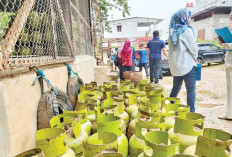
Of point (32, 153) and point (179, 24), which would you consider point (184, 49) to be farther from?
point (32, 153)

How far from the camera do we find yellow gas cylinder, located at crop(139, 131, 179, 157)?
1055mm

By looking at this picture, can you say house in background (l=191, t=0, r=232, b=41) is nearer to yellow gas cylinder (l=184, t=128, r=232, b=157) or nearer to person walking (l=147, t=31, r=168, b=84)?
person walking (l=147, t=31, r=168, b=84)

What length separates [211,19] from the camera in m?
20.3

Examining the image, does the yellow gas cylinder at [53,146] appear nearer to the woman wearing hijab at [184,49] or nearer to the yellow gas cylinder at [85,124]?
the yellow gas cylinder at [85,124]

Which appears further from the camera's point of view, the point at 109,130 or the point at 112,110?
the point at 112,110

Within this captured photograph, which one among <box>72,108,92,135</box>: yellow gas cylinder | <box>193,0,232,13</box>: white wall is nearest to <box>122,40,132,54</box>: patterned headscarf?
<box>72,108,92,135</box>: yellow gas cylinder

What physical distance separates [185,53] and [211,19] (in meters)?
20.5

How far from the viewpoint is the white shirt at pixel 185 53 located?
9.70ft

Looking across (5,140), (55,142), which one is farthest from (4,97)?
(55,142)

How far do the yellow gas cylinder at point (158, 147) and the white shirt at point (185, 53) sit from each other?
6.32 feet

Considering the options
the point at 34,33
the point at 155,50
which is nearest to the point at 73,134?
the point at 34,33

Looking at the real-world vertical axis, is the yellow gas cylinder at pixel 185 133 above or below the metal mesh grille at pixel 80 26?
below

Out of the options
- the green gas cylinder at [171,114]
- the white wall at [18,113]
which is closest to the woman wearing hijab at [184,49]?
the green gas cylinder at [171,114]

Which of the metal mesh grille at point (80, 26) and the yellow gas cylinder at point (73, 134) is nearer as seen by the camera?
the yellow gas cylinder at point (73, 134)
